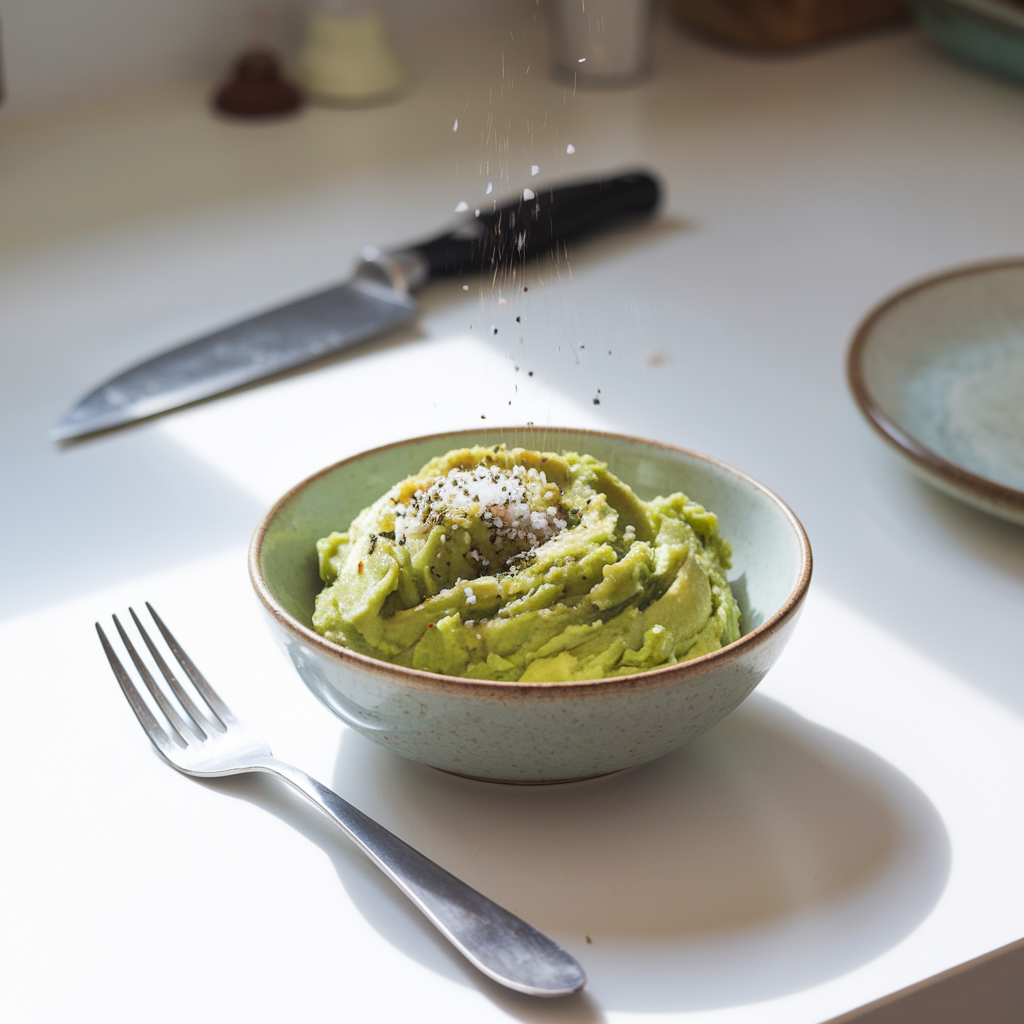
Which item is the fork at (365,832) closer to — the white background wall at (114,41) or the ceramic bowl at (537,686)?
the ceramic bowl at (537,686)

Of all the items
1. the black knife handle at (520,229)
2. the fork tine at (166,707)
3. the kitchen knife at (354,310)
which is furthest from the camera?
the black knife handle at (520,229)

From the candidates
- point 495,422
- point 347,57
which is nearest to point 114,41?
point 347,57

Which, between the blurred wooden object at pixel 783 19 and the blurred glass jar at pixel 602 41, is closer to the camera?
the blurred glass jar at pixel 602 41

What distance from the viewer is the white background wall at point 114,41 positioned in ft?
6.87

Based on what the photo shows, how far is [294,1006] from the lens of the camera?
0.68 m

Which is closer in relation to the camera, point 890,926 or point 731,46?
point 890,926

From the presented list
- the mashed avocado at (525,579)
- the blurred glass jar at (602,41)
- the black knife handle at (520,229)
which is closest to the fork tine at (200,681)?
the mashed avocado at (525,579)

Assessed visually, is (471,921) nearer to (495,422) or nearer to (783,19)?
(495,422)

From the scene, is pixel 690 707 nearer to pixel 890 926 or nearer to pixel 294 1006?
pixel 890 926

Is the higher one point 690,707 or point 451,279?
point 690,707

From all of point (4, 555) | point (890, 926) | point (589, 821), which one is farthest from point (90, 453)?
point (890, 926)

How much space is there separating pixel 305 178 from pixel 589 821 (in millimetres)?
1464

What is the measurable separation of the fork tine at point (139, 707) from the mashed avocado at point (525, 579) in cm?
15

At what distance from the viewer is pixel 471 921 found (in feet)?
2.26
